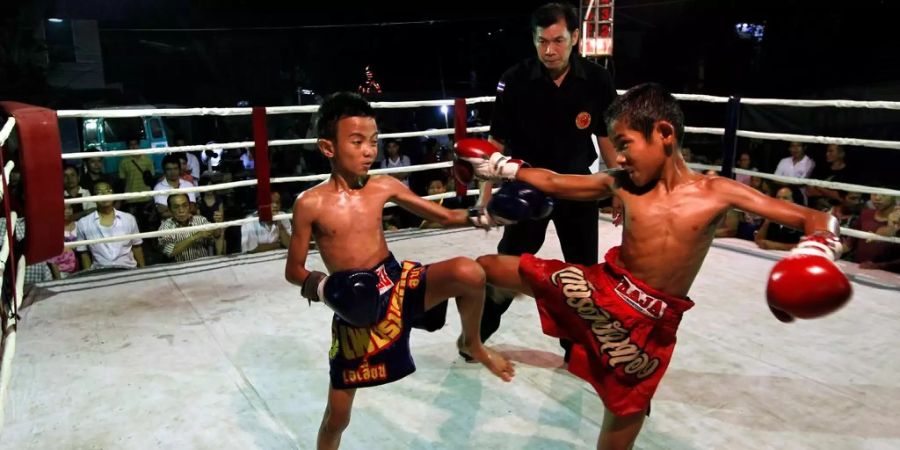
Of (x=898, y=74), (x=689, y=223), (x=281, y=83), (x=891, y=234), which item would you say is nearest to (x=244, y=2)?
(x=281, y=83)

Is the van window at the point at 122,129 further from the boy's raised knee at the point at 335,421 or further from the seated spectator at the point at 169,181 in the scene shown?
the boy's raised knee at the point at 335,421

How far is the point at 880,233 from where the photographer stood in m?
3.88

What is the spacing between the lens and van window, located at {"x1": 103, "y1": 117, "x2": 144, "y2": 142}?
9.74m

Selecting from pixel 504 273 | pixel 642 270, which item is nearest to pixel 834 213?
pixel 642 270

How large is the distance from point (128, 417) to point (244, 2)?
12.4 metres

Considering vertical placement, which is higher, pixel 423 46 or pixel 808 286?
pixel 423 46

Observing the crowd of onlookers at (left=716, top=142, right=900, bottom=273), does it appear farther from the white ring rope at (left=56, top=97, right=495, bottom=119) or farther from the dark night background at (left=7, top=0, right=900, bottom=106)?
the dark night background at (left=7, top=0, right=900, bottom=106)

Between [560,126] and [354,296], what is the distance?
1.27 metres

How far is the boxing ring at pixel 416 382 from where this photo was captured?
2.07 m

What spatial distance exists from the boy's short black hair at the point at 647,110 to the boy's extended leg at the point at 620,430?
676 millimetres

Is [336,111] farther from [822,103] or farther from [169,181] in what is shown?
[169,181]

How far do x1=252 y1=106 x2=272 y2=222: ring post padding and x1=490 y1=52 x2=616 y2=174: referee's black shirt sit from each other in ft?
6.74

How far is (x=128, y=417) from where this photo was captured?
7.25 ft

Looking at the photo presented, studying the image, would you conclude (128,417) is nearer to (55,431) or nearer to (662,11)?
(55,431)
